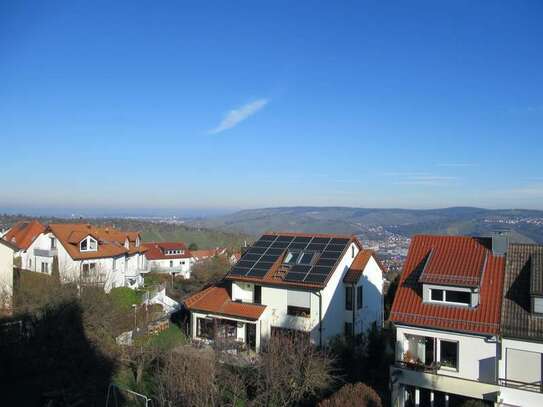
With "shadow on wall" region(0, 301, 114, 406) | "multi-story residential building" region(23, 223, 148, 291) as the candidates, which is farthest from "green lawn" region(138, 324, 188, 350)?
"multi-story residential building" region(23, 223, 148, 291)

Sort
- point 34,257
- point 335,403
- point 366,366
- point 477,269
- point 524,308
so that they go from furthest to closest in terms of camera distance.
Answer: point 34,257 → point 366,366 → point 477,269 → point 524,308 → point 335,403

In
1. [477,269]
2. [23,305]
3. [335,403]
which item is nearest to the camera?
[335,403]

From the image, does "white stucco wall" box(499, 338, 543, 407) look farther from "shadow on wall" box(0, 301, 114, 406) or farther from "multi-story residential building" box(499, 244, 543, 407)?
"shadow on wall" box(0, 301, 114, 406)

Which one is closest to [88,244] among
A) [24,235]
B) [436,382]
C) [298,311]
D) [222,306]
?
[24,235]

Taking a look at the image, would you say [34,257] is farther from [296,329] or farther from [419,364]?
[419,364]

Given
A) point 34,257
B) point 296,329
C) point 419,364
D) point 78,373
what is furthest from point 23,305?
point 419,364

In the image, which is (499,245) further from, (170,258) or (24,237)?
(170,258)

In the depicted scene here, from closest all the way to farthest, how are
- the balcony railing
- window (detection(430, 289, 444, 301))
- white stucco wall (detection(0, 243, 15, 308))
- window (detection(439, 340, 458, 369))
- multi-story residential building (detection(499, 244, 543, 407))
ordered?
the balcony railing, multi-story residential building (detection(499, 244, 543, 407)), window (detection(439, 340, 458, 369)), window (detection(430, 289, 444, 301)), white stucco wall (detection(0, 243, 15, 308))
